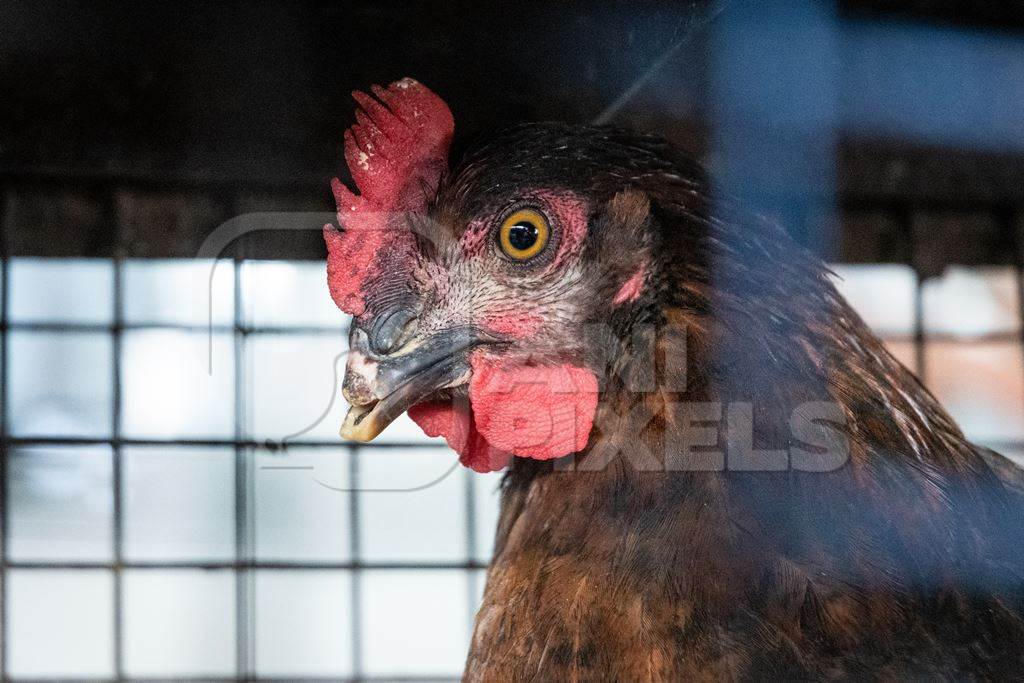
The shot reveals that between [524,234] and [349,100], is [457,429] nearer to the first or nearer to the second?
[524,234]

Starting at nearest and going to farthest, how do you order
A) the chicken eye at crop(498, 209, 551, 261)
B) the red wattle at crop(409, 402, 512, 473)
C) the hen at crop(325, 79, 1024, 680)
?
the hen at crop(325, 79, 1024, 680) < the chicken eye at crop(498, 209, 551, 261) < the red wattle at crop(409, 402, 512, 473)

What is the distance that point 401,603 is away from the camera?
207 cm

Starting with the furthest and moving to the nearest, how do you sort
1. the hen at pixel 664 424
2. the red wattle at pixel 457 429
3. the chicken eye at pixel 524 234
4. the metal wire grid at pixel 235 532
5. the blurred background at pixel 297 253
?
the metal wire grid at pixel 235 532 → the blurred background at pixel 297 253 → the red wattle at pixel 457 429 → the chicken eye at pixel 524 234 → the hen at pixel 664 424

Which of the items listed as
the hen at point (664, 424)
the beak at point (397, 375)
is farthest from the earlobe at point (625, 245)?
the beak at point (397, 375)

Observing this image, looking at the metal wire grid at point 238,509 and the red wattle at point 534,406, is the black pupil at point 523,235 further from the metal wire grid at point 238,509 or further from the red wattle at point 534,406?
the metal wire grid at point 238,509

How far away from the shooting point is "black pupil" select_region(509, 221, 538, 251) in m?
1.00

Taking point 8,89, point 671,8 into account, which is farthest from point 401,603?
point 671,8

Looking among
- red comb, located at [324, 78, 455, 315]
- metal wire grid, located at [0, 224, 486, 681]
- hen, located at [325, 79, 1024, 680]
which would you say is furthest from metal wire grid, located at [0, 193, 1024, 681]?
hen, located at [325, 79, 1024, 680]

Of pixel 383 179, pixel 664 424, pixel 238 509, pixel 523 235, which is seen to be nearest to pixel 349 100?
pixel 383 179

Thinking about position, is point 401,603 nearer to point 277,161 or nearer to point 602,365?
point 277,161

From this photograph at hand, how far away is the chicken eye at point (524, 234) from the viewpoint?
100 cm

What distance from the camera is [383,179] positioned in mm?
1121

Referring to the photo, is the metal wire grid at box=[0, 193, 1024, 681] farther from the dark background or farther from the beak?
the beak

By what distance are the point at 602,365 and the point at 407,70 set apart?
597 millimetres
